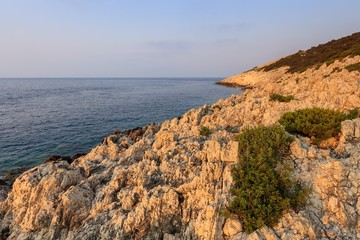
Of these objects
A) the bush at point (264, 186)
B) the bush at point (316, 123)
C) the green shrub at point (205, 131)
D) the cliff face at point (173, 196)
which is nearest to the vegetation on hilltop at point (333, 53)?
the bush at point (316, 123)

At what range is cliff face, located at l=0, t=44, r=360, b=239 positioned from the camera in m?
9.37

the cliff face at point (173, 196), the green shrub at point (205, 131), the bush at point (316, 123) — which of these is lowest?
the cliff face at point (173, 196)

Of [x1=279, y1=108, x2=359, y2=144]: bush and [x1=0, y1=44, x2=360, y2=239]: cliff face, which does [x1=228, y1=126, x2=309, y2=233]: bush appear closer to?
[x1=0, y1=44, x2=360, y2=239]: cliff face

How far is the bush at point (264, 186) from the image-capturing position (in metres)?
9.17

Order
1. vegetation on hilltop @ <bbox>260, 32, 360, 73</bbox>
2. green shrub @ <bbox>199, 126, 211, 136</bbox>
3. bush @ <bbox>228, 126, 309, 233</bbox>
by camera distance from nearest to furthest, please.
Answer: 1. bush @ <bbox>228, 126, 309, 233</bbox>
2. green shrub @ <bbox>199, 126, 211, 136</bbox>
3. vegetation on hilltop @ <bbox>260, 32, 360, 73</bbox>

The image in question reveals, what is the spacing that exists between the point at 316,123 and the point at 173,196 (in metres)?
9.79

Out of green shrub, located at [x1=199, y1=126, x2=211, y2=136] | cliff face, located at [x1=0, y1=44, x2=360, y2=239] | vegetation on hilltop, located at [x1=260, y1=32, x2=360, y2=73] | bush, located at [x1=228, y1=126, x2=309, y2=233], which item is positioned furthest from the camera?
vegetation on hilltop, located at [x1=260, y1=32, x2=360, y2=73]

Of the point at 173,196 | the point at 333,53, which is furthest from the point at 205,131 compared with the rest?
the point at 333,53

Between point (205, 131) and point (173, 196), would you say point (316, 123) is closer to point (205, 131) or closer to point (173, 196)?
point (205, 131)

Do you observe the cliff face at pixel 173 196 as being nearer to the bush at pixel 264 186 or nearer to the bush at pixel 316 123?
→ the bush at pixel 264 186

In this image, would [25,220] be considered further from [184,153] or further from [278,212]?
[278,212]

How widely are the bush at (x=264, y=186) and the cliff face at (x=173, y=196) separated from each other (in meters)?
0.42

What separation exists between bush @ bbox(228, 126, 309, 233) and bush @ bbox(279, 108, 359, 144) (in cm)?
245

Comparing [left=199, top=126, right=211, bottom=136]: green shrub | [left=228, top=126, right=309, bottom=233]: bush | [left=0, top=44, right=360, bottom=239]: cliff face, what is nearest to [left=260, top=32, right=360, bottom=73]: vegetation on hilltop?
[left=0, top=44, right=360, bottom=239]: cliff face
